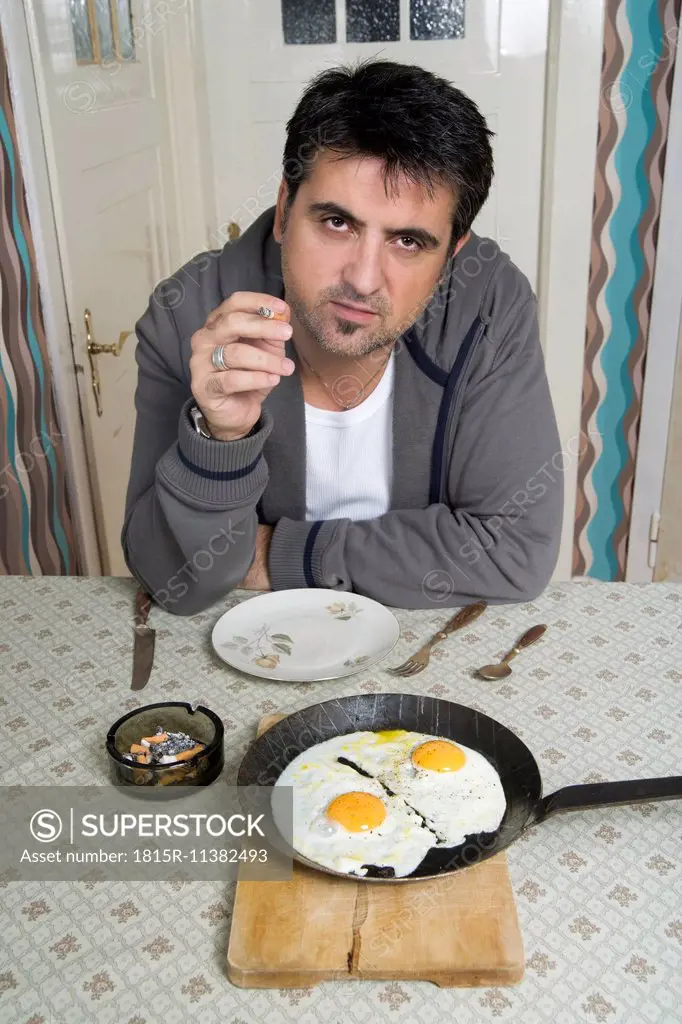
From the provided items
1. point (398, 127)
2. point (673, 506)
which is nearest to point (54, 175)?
point (398, 127)

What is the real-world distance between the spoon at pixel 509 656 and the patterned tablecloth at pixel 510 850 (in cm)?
1

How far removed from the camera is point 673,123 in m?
2.57

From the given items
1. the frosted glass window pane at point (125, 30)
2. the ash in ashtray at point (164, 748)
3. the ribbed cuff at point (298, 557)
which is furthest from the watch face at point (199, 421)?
the frosted glass window pane at point (125, 30)

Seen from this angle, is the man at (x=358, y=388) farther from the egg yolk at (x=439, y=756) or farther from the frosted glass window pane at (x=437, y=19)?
the frosted glass window pane at (x=437, y=19)

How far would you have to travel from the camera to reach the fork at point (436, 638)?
1148mm

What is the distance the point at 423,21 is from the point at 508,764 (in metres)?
2.35

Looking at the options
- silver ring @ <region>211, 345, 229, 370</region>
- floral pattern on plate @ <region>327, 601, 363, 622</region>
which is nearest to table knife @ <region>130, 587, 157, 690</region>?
floral pattern on plate @ <region>327, 601, 363, 622</region>

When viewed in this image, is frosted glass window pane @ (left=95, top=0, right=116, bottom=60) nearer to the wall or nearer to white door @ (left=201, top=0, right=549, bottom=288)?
white door @ (left=201, top=0, right=549, bottom=288)

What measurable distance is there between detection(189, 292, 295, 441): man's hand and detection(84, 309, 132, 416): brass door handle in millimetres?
955

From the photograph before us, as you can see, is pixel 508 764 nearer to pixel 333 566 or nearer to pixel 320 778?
pixel 320 778

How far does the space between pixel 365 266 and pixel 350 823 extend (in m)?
0.82

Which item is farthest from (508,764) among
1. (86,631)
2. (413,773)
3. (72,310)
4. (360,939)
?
(72,310)

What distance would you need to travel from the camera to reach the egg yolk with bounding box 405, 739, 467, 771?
0.93m

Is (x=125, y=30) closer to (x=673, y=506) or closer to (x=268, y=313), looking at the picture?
(x=268, y=313)
